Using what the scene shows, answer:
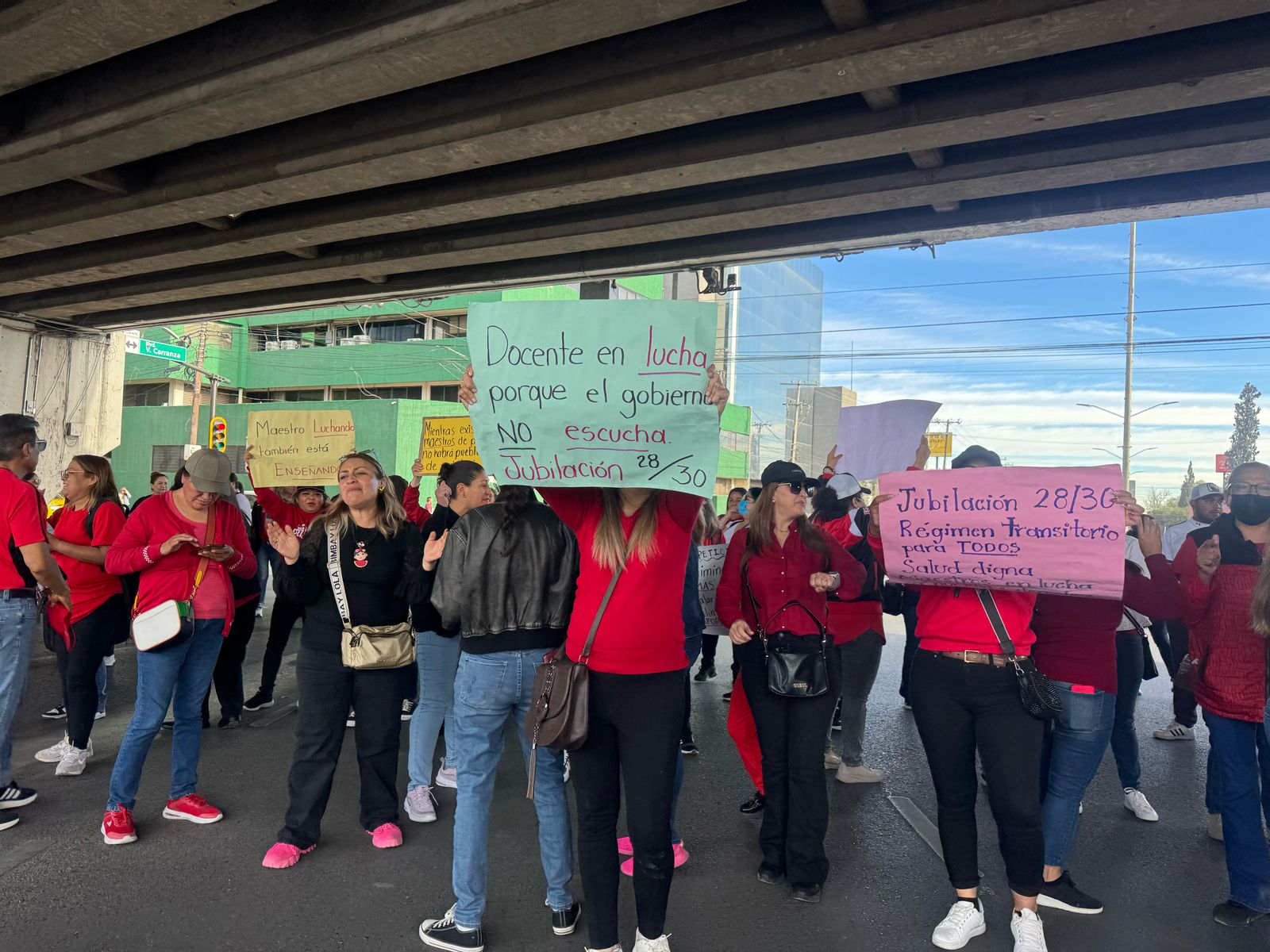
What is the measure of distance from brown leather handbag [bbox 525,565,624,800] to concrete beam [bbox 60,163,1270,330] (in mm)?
5695

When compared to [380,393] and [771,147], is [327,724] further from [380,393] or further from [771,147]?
[380,393]

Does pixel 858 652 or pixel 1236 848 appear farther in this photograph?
pixel 858 652

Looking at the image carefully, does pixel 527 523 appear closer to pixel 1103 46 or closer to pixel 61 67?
pixel 1103 46

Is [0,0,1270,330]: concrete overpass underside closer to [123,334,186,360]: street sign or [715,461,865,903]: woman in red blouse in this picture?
[715,461,865,903]: woman in red blouse

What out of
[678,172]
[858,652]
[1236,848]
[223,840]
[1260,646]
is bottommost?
[223,840]

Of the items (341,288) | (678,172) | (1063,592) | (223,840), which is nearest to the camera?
(1063,592)

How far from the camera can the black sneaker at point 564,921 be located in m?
3.66

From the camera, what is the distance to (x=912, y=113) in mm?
5574

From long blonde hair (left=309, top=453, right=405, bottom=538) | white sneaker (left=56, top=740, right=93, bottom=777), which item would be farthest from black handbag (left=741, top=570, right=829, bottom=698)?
white sneaker (left=56, top=740, right=93, bottom=777)

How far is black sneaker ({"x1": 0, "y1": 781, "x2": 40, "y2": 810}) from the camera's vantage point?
4.93 metres

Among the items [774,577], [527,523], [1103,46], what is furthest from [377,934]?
[1103,46]

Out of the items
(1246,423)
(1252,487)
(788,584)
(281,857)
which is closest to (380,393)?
(281,857)

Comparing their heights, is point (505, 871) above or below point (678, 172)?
below

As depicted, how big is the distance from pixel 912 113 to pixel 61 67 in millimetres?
5583
